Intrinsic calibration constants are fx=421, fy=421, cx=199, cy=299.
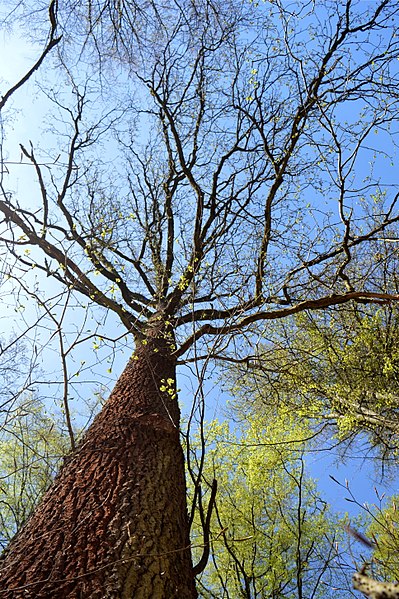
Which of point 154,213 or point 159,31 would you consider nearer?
point 159,31

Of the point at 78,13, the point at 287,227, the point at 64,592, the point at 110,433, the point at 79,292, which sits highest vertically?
the point at 287,227

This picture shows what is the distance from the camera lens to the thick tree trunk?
1.70 metres

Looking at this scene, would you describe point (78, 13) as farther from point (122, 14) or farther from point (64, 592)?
point (64, 592)

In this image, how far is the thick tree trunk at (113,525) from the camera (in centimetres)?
170

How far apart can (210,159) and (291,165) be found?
1.41m

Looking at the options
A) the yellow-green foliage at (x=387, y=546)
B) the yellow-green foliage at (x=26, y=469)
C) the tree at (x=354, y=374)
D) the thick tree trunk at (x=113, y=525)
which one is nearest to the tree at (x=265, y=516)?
the yellow-green foliage at (x=387, y=546)

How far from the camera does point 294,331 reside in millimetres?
7523

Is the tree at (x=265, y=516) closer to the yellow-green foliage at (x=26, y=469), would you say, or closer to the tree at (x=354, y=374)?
the tree at (x=354, y=374)

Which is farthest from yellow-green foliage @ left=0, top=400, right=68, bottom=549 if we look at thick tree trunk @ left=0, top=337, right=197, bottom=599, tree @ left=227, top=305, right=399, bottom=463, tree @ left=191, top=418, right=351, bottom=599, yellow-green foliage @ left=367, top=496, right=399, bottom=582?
tree @ left=227, top=305, right=399, bottom=463

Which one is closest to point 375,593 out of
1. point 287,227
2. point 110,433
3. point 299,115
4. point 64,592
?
point 64,592

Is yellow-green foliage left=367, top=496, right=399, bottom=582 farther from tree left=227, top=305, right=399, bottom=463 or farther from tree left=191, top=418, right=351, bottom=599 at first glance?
tree left=227, top=305, right=399, bottom=463

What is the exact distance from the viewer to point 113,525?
2.02 m

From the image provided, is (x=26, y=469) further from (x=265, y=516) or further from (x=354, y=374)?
(x=354, y=374)

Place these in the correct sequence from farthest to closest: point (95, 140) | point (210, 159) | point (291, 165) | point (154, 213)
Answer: point (154, 213) < point (210, 159) < point (95, 140) < point (291, 165)
